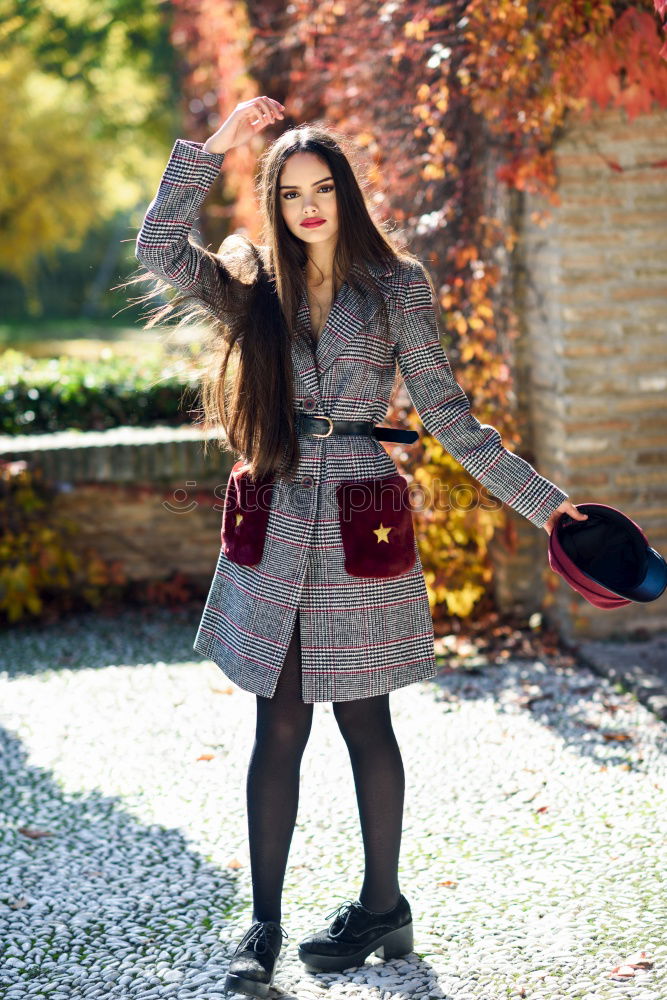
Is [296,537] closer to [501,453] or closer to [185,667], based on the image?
[501,453]

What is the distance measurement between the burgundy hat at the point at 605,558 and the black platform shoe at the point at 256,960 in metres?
0.94

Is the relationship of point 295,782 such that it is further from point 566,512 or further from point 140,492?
point 140,492

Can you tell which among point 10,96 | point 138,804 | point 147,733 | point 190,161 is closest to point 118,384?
point 147,733

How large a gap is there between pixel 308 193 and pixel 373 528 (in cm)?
69

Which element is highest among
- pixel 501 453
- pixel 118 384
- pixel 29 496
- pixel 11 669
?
pixel 501 453

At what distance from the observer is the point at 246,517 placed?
2406 millimetres

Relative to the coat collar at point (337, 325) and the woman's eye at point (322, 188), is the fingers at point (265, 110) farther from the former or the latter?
the coat collar at point (337, 325)

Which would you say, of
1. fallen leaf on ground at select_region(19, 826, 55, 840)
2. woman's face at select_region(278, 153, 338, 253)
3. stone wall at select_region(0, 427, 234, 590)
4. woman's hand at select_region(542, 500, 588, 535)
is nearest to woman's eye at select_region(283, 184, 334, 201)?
woman's face at select_region(278, 153, 338, 253)

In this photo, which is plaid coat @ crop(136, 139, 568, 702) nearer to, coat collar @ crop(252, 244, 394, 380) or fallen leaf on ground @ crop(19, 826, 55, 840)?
coat collar @ crop(252, 244, 394, 380)

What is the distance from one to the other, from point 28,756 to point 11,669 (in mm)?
992

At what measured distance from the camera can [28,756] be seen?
3785 millimetres

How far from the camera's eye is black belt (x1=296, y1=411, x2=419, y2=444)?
7.84 feet

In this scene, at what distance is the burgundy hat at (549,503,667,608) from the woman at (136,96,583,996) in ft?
0.20

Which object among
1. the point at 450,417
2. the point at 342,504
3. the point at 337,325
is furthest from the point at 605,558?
the point at 337,325
